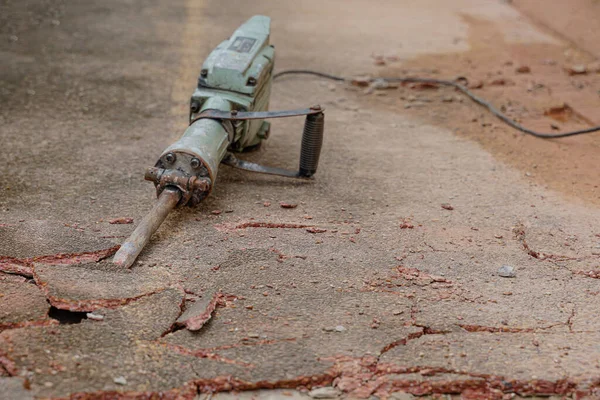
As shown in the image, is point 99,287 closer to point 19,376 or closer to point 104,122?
point 19,376

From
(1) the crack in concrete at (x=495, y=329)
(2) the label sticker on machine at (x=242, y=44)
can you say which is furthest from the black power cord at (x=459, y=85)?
(1) the crack in concrete at (x=495, y=329)

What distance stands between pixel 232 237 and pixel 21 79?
2.56 metres

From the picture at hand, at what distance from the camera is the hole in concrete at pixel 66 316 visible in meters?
2.41

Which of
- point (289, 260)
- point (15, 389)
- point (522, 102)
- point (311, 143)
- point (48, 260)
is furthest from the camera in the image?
point (522, 102)

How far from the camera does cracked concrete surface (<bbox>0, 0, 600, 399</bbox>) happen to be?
2254 millimetres

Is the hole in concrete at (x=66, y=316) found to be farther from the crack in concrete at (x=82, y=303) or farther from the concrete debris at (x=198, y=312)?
the concrete debris at (x=198, y=312)

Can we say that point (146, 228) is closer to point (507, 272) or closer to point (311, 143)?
point (311, 143)

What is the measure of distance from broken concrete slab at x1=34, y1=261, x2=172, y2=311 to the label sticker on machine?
1.47m

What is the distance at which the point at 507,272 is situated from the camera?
9.35 ft

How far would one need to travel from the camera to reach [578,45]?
6199 mm

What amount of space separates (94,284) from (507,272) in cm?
161

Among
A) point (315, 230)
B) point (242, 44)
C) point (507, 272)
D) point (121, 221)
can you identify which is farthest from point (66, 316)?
point (242, 44)

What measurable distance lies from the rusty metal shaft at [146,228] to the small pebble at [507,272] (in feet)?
4.63

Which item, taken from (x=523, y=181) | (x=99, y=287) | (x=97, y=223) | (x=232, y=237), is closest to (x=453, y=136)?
(x=523, y=181)
